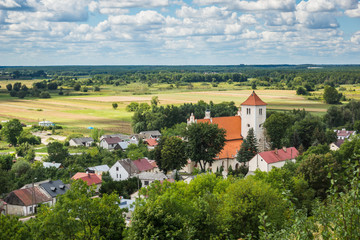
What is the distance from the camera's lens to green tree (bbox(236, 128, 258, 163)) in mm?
55719

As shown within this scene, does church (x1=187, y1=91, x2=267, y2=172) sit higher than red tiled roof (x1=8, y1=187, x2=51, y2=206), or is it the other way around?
church (x1=187, y1=91, x2=267, y2=172)

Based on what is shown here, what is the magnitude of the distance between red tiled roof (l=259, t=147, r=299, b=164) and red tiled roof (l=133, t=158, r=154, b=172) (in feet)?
47.6

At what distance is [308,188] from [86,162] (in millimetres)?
33096

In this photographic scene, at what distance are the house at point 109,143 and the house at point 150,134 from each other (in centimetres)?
574

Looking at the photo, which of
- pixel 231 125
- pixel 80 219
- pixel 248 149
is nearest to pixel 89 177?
pixel 248 149

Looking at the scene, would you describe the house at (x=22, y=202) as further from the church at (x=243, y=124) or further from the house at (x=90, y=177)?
the church at (x=243, y=124)

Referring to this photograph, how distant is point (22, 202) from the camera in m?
43.4

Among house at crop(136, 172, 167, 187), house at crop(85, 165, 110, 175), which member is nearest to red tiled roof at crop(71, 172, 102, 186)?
house at crop(85, 165, 110, 175)

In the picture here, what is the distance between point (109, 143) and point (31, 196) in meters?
32.1

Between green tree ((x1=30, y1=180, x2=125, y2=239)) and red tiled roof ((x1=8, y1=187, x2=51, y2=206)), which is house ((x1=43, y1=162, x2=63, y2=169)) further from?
green tree ((x1=30, y1=180, x2=125, y2=239))

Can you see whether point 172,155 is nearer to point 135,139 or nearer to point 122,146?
point 122,146

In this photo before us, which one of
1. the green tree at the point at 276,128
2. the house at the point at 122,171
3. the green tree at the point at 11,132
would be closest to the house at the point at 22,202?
the house at the point at 122,171

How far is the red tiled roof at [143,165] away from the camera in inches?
Result: 2264

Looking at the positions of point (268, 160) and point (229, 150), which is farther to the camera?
point (229, 150)
